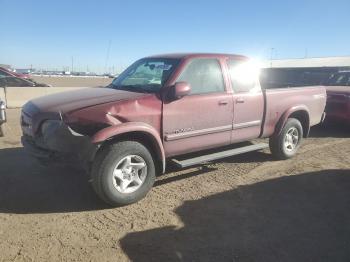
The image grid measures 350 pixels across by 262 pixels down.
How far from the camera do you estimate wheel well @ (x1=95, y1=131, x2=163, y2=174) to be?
473 cm

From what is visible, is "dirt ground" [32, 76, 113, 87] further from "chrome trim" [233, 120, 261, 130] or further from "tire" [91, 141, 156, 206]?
"tire" [91, 141, 156, 206]

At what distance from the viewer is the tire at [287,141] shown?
6984 millimetres

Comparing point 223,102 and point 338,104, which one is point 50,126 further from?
point 338,104

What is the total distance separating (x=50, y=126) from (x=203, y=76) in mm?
2335

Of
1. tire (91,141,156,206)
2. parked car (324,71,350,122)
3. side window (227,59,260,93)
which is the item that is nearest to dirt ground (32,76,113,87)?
parked car (324,71,350,122)

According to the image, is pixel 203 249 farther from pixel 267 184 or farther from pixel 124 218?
pixel 267 184

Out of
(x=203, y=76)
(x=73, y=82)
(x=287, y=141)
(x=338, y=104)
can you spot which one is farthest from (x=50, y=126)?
(x=73, y=82)

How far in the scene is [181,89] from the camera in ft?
16.7

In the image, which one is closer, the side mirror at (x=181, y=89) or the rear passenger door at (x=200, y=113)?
the side mirror at (x=181, y=89)

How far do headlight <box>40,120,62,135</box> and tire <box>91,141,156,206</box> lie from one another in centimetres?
59

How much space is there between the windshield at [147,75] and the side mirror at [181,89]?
29 cm

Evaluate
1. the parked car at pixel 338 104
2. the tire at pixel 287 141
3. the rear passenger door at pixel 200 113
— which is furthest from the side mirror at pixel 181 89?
the parked car at pixel 338 104

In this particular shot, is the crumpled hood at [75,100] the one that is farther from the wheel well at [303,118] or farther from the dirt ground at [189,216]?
the wheel well at [303,118]

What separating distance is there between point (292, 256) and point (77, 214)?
2415mm
